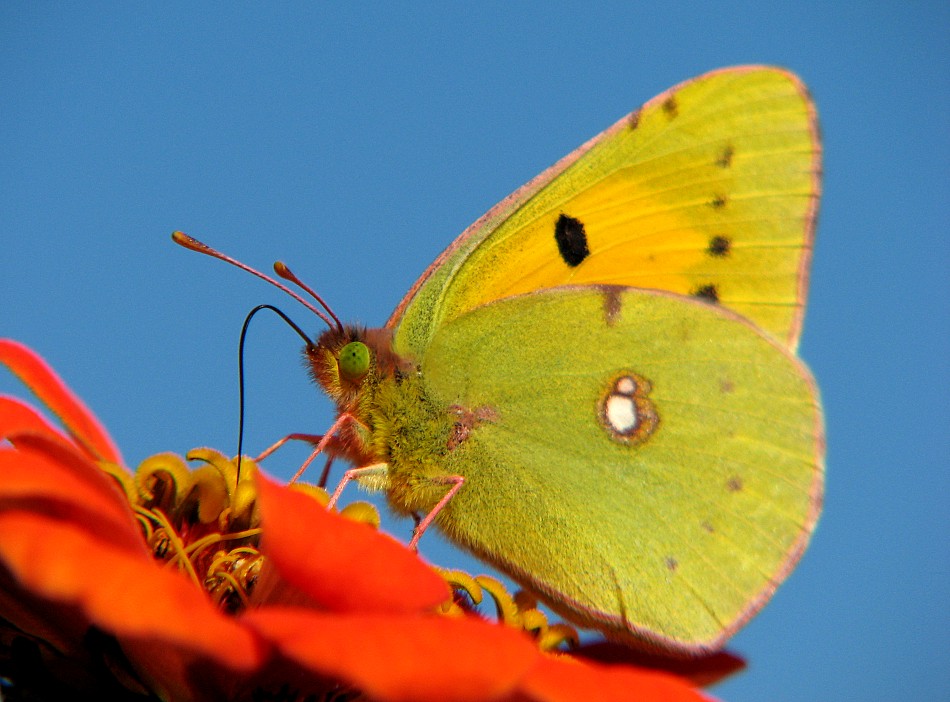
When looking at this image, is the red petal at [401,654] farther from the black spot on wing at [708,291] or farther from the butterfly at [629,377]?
the black spot on wing at [708,291]

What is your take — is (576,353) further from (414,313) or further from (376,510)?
(376,510)

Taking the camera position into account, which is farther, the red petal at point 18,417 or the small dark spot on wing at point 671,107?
the small dark spot on wing at point 671,107

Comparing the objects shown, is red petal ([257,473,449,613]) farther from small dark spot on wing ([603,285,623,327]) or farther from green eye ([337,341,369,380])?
small dark spot on wing ([603,285,623,327])

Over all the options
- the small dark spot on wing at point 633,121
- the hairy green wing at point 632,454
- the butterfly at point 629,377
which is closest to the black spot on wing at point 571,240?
the butterfly at point 629,377

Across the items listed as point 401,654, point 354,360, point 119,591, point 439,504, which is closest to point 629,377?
point 439,504

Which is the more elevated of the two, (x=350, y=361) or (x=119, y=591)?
(x=350, y=361)

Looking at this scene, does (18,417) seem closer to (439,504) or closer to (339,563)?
(339,563)
